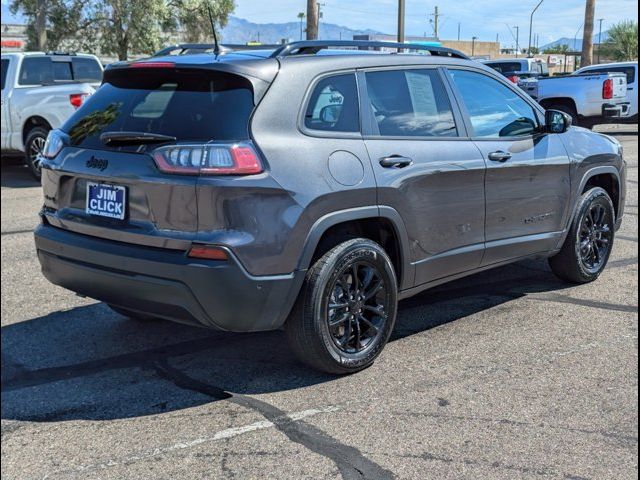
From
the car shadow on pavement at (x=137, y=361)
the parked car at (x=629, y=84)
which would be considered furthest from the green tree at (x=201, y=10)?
the parked car at (x=629, y=84)

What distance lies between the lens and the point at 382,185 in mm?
4223

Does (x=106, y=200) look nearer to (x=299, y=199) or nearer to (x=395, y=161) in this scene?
(x=299, y=199)

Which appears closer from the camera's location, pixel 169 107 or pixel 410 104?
pixel 169 107

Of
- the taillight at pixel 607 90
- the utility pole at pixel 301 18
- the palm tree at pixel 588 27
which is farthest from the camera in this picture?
the taillight at pixel 607 90

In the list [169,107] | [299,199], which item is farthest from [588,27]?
[169,107]

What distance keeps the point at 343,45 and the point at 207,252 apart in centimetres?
175

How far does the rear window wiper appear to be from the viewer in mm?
3853

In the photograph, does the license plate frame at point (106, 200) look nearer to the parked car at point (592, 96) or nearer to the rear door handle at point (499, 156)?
the rear door handle at point (499, 156)

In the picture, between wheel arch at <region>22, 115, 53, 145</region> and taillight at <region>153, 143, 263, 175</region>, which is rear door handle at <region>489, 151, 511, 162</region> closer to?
taillight at <region>153, 143, 263, 175</region>

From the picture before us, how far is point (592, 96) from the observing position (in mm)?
14312

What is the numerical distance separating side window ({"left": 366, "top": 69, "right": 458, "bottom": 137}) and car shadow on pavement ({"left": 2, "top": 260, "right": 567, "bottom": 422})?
52.1 inches

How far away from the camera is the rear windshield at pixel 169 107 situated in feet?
12.6

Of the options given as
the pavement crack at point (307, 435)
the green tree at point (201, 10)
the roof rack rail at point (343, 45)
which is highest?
the green tree at point (201, 10)

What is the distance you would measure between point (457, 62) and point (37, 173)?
9222mm
